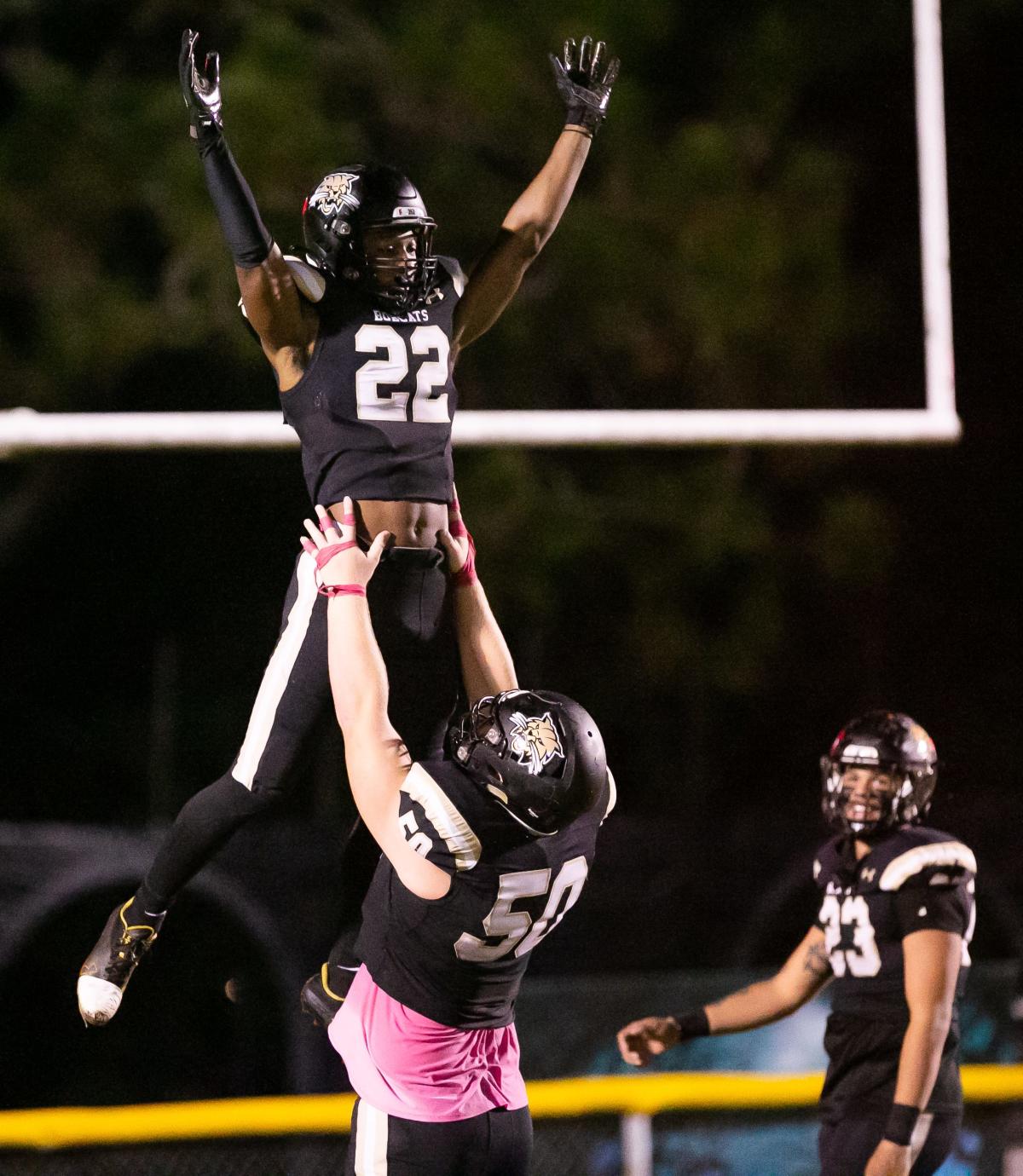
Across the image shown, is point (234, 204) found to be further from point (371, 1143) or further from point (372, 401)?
point (371, 1143)

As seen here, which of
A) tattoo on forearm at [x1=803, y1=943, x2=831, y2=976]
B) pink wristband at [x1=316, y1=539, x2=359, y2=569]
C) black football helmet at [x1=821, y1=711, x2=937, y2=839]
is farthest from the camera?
tattoo on forearm at [x1=803, y1=943, x2=831, y2=976]

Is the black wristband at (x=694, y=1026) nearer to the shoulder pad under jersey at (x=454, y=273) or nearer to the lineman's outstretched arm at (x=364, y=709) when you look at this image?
the lineman's outstretched arm at (x=364, y=709)

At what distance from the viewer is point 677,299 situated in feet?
33.2

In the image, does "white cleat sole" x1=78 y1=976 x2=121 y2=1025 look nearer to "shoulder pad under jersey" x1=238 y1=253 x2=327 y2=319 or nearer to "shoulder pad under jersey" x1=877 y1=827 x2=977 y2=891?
"shoulder pad under jersey" x1=238 y1=253 x2=327 y2=319

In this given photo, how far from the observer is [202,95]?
338 cm

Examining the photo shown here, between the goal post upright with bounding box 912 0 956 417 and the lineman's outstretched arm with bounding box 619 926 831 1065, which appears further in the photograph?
the goal post upright with bounding box 912 0 956 417

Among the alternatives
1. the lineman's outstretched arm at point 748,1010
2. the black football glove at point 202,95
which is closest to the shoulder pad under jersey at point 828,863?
the lineman's outstretched arm at point 748,1010

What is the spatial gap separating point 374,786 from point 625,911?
376 centimetres

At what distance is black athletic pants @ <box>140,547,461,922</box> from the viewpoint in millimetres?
3562

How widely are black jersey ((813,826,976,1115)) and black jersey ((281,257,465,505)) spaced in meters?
1.30

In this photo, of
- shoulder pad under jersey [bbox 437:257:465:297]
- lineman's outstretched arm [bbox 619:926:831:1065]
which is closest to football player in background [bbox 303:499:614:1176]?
shoulder pad under jersey [bbox 437:257:465:297]

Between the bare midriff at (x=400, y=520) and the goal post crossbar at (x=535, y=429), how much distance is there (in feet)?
2.99

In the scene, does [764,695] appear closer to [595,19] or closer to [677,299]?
[677,299]

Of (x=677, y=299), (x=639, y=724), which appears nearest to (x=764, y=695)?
(x=639, y=724)
